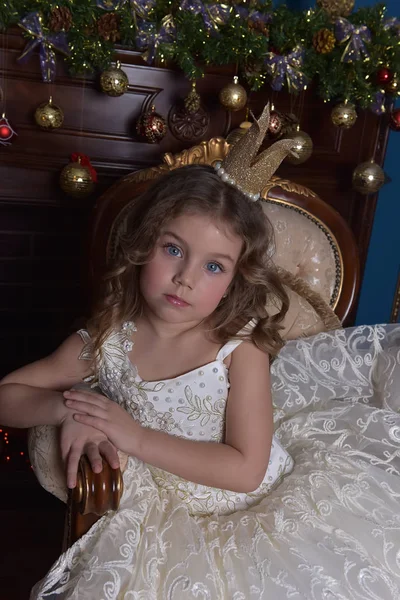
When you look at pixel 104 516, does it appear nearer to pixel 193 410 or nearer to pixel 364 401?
pixel 193 410

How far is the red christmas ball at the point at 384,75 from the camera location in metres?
2.44

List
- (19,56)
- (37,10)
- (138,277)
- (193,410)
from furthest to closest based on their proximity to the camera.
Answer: (19,56)
(37,10)
(138,277)
(193,410)

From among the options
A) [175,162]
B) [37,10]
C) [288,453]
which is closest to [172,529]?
[288,453]

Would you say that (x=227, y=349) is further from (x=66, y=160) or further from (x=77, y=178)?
(x=66, y=160)

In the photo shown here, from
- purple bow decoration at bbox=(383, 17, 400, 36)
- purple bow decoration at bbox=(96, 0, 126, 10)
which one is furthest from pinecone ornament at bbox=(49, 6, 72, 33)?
purple bow decoration at bbox=(383, 17, 400, 36)

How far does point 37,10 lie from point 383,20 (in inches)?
48.0

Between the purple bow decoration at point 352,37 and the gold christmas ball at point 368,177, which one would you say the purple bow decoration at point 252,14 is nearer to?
the purple bow decoration at point 352,37

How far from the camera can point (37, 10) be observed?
2035 mm

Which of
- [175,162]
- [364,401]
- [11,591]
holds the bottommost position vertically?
[11,591]

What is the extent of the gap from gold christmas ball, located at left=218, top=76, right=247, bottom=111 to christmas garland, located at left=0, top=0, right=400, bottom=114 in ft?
0.20

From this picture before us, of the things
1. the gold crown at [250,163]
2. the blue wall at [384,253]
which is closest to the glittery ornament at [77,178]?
the gold crown at [250,163]

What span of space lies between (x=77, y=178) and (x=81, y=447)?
1.25 meters

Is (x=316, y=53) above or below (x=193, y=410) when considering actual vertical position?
above

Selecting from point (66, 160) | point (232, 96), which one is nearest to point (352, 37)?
point (232, 96)
